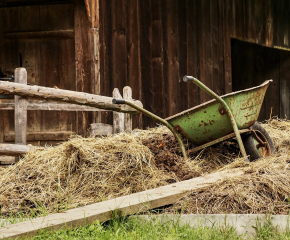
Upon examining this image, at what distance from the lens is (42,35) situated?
283 inches

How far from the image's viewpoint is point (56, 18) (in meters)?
7.21

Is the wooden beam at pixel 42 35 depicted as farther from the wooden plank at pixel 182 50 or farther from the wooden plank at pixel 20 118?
the wooden plank at pixel 20 118

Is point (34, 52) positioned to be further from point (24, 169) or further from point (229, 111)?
point (229, 111)

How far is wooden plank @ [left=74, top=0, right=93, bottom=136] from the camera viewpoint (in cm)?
641

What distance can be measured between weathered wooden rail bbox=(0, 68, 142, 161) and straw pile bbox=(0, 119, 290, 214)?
0.39 meters

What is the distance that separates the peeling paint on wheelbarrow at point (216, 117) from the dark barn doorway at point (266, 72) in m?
5.73

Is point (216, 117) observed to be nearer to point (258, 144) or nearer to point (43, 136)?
point (258, 144)

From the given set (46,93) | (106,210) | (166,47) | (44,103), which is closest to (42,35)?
(166,47)

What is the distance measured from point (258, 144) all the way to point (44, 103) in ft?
8.47

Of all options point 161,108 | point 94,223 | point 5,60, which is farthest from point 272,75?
point 94,223

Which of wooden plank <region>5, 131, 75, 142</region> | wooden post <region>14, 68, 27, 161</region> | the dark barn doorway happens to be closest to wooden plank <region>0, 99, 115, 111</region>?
wooden post <region>14, 68, 27, 161</region>

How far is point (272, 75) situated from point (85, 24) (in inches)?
218

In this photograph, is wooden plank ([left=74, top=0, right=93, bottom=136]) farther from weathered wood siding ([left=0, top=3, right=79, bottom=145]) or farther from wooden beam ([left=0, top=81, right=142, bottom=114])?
wooden beam ([left=0, top=81, right=142, bottom=114])

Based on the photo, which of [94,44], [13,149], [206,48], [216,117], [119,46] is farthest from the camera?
[206,48]
